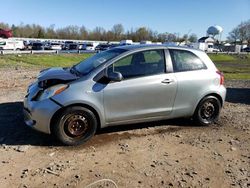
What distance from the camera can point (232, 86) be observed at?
497 inches

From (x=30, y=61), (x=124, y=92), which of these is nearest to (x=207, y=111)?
(x=124, y=92)

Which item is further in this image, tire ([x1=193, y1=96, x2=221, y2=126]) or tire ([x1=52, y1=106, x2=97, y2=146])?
tire ([x1=193, y1=96, x2=221, y2=126])

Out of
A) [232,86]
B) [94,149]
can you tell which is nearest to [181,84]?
[94,149]

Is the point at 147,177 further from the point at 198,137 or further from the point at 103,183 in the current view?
the point at 198,137

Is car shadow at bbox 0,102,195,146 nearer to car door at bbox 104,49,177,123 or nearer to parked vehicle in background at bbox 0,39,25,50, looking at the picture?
car door at bbox 104,49,177,123

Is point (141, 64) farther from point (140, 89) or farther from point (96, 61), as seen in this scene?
point (96, 61)

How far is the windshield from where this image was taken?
6.08 meters

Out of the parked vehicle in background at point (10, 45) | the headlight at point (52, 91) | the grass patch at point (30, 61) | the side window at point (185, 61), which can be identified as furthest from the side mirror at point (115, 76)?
the parked vehicle in background at point (10, 45)

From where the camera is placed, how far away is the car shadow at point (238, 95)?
9813mm

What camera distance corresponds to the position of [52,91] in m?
5.61

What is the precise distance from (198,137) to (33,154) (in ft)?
9.80

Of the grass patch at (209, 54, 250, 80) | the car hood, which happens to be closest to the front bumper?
the car hood

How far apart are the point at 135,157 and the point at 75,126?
1193 millimetres

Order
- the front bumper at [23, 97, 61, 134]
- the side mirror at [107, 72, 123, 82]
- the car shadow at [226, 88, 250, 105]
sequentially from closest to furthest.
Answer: the front bumper at [23, 97, 61, 134]
the side mirror at [107, 72, 123, 82]
the car shadow at [226, 88, 250, 105]
